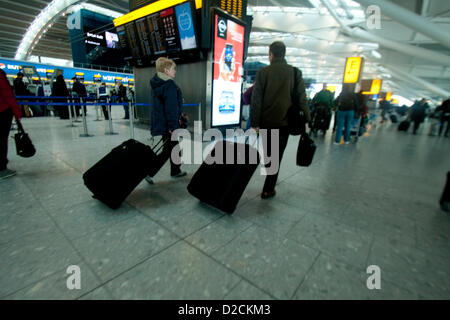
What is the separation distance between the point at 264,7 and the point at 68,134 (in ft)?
63.2

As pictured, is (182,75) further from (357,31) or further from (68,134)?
(357,31)

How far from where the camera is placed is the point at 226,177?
7.72 ft

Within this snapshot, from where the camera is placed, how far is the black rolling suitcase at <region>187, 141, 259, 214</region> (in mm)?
2287

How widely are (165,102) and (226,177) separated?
1504mm

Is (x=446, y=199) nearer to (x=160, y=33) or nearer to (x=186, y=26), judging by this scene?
(x=186, y=26)

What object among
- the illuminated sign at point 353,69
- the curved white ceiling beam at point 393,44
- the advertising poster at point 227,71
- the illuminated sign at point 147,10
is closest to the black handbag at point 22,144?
the advertising poster at point 227,71

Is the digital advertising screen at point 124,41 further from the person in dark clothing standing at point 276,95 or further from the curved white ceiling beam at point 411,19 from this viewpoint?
the curved white ceiling beam at point 411,19

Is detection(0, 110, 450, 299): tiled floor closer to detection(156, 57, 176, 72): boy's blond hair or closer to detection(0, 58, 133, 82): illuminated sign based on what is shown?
detection(156, 57, 176, 72): boy's blond hair

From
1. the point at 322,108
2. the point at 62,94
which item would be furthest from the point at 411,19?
the point at 62,94

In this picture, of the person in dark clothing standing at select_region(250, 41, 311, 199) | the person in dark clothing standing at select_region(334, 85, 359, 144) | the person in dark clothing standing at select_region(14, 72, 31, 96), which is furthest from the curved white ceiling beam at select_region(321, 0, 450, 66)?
the person in dark clothing standing at select_region(14, 72, 31, 96)

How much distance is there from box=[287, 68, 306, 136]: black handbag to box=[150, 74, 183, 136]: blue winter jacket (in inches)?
62.2

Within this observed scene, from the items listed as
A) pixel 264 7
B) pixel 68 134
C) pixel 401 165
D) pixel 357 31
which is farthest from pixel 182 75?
pixel 357 31

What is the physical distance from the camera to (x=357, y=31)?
17.8 m

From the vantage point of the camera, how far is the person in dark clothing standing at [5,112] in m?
2.95
